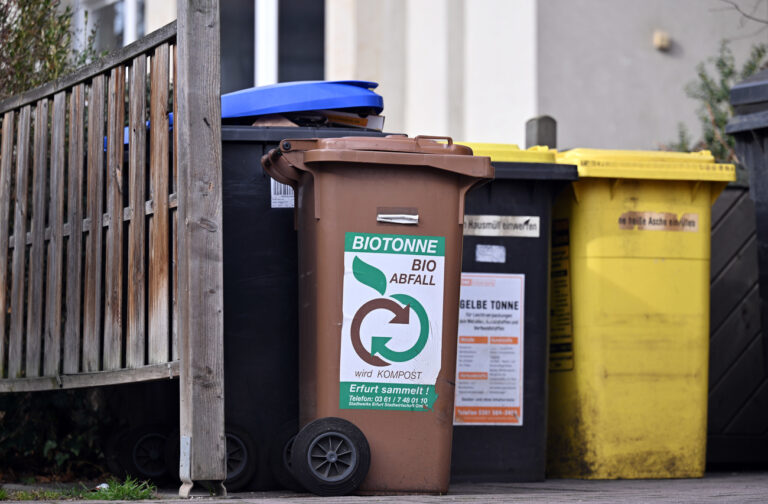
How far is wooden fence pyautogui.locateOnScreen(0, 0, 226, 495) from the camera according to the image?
3.81 m

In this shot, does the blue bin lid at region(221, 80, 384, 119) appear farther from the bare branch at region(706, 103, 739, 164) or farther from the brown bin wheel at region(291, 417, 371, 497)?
the bare branch at region(706, 103, 739, 164)

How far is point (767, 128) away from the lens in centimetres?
536

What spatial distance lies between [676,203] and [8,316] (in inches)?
118

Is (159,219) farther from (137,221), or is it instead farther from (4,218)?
(4,218)

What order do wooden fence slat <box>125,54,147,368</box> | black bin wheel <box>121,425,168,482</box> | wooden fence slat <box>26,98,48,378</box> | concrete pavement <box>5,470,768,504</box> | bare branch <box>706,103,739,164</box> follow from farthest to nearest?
bare branch <box>706,103,739,164</box>, wooden fence slat <box>26,98,48,378</box>, black bin wheel <box>121,425,168,482</box>, wooden fence slat <box>125,54,147,368</box>, concrete pavement <box>5,470,768,504</box>

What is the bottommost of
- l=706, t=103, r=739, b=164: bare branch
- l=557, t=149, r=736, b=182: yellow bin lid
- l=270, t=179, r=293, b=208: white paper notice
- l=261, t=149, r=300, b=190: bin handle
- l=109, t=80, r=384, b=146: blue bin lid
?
l=270, t=179, r=293, b=208: white paper notice

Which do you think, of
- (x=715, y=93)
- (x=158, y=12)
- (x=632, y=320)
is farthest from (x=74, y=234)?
(x=715, y=93)

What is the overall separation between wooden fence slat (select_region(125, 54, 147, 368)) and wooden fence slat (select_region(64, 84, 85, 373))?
0.42 meters

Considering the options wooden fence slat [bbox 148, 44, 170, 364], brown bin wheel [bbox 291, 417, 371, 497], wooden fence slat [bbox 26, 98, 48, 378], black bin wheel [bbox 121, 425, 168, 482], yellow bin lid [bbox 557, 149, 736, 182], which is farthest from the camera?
yellow bin lid [bbox 557, 149, 736, 182]

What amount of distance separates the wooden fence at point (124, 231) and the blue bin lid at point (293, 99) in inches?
11.2

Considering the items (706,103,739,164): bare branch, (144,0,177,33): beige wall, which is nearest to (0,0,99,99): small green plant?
(144,0,177,33): beige wall

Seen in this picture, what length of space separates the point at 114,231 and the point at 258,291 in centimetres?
59

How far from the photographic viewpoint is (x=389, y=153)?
412cm

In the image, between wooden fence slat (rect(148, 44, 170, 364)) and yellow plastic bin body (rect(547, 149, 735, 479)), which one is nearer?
wooden fence slat (rect(148, 44, 170, 364))
